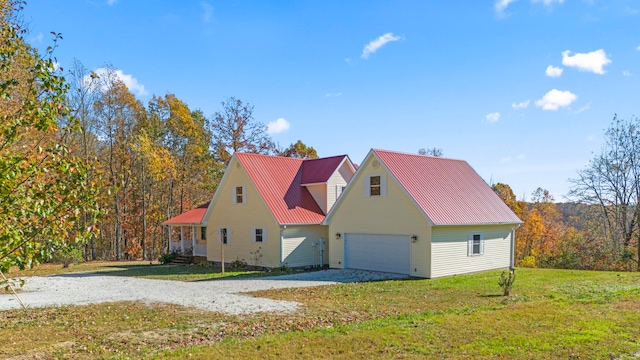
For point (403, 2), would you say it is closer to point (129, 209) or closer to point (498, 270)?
point (498, 270)

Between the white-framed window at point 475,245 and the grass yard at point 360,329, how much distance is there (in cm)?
675

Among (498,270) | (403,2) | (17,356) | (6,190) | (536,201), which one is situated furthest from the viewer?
(536,201)

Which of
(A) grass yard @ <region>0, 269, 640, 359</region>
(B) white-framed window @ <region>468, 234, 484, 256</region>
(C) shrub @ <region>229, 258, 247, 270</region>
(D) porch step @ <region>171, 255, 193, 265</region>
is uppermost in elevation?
(B) white-framed window @ <region>468, 234, 484, 256</region>

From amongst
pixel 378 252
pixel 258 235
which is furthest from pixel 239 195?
pixel 378 252

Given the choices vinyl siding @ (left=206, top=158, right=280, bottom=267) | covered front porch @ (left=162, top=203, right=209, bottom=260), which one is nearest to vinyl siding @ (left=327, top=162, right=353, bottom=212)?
vinyl siding @ (left=206, top=158, right=280, bottom=267)

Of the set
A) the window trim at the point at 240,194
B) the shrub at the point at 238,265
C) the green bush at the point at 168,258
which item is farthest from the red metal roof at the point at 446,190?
the green bush at the point at 168,258

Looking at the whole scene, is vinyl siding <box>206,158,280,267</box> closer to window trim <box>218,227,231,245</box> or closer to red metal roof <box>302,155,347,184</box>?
window trim <box>218,227,231,245</box>

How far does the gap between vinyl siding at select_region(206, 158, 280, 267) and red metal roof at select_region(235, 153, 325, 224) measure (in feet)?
1.29

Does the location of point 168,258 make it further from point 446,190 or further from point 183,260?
point 446,190

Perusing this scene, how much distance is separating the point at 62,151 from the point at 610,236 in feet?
114

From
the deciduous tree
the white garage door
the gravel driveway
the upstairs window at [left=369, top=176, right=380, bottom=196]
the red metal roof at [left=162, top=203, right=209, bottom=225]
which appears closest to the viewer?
the deciduous tree

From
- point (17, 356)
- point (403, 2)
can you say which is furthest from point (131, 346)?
point (403, 2)

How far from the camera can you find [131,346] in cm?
889

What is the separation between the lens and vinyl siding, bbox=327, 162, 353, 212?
2630 centimetres
